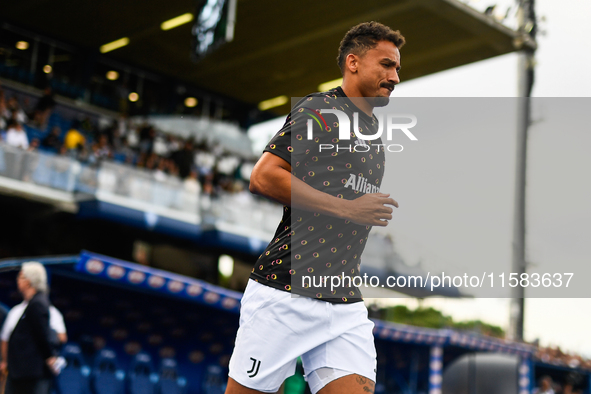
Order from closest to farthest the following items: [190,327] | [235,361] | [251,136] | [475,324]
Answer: [235,361] → [190,327] → [475,324] → [251,136]

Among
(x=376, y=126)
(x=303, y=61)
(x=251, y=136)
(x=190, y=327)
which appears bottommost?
(x=190, y=327)

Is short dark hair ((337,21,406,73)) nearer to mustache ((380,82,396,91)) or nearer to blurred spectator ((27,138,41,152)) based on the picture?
mustache ((380,82,396,91))

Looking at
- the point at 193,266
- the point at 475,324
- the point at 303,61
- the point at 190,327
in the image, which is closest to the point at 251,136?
the point at 303,61

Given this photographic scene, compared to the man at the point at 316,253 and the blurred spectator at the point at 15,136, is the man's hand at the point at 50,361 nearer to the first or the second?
the man at the point at 316,253

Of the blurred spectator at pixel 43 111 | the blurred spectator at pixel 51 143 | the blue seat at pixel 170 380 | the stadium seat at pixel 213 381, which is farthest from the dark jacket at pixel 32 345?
the blurred spectator at pixel 43 111

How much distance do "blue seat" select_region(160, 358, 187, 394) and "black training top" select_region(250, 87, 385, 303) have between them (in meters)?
10.5

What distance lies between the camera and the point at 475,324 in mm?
19750

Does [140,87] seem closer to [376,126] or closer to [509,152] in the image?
A: [509,152]

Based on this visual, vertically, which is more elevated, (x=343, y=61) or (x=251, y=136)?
(x=251, y=136)

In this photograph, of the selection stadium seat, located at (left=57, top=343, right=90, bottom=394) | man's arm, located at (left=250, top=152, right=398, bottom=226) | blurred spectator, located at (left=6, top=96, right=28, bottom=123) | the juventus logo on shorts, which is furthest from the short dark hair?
blurred spectator, located at (left=6, top=96, right=28, bottom=123)

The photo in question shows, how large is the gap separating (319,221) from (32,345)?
14.1 ft

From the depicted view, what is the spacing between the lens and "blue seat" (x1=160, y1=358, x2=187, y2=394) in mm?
12633

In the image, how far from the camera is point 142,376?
487 inches

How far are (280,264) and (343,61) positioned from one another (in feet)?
3.18
